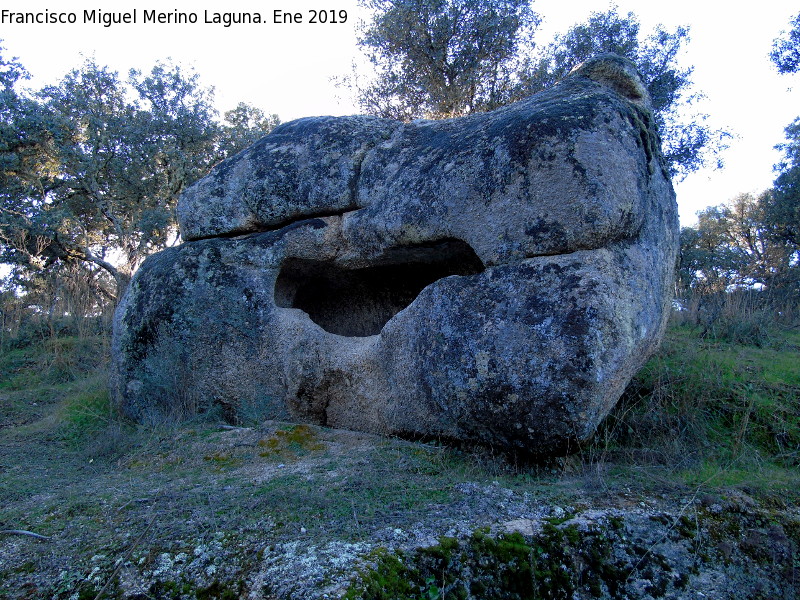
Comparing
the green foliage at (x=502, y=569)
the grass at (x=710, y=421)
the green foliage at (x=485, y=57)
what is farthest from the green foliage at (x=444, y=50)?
the green foliage at (x=502, y=569)

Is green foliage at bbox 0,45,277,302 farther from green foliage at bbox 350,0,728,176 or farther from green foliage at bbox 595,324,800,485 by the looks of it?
green foliage at bbox 595,324,800,485

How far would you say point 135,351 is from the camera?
5.72 m

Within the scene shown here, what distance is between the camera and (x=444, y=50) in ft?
42.2

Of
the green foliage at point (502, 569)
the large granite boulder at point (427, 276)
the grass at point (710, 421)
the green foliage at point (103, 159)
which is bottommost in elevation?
the green foliage at point (502, 569)

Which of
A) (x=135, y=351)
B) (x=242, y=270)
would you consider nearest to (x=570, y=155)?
(x=242, y=270)

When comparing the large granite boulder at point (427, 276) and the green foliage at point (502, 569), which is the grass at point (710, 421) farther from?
the green foliage at point (502, 569)

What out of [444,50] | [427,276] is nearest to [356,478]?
[427,276]

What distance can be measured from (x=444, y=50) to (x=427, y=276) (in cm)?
879

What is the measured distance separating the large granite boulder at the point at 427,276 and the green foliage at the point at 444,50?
7635 millimetres

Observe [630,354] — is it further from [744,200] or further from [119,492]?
[744,200]

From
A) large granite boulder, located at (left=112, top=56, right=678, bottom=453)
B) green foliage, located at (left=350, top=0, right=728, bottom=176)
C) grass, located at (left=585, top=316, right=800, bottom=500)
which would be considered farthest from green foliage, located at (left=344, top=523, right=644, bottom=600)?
green foliage, located at (left=350, top=0, right=728, bottom=176)

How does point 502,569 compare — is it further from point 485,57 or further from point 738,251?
point 738,251

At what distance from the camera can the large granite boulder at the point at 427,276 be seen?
3.82m

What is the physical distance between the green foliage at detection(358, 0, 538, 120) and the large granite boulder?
7.63 meters
